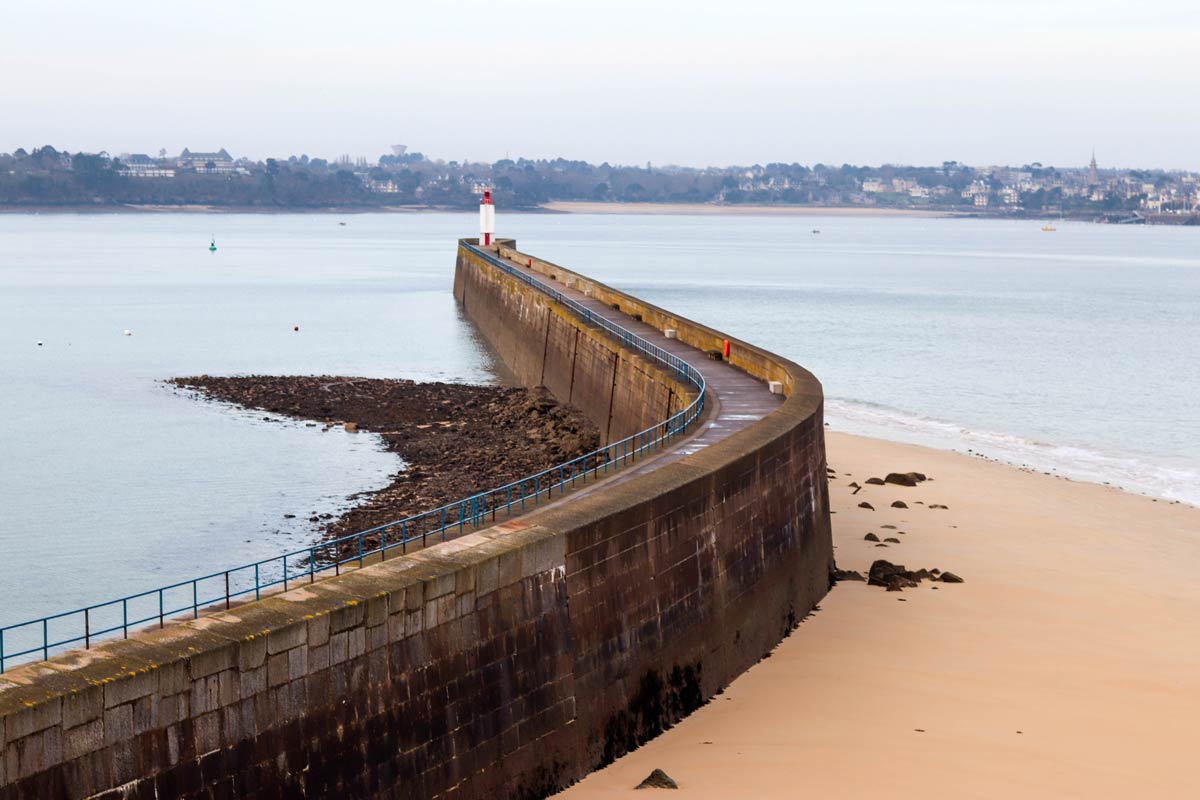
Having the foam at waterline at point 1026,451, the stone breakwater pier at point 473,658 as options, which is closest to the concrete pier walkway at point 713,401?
the stone breakwater pier at point 473,658

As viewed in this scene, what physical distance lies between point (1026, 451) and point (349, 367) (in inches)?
943

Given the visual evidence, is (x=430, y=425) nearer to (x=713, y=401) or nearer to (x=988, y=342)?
(x=713, y=401)

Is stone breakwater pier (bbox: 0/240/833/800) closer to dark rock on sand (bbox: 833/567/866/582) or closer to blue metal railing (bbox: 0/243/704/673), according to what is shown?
blue metal railing (bbox: 0/243/704/673)

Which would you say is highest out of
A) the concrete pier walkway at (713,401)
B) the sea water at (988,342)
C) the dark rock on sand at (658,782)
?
the concrete pier walkway at (713,401)

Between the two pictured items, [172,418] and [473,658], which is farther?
[172,418]

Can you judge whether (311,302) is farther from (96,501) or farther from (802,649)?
(802,649)

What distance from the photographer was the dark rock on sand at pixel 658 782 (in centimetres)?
1214

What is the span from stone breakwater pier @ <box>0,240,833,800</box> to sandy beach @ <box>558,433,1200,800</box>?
0.61m

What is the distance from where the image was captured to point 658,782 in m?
12.1

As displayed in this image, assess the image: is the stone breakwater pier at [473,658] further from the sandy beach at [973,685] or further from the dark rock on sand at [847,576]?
the dark rock on sand at [847,576]

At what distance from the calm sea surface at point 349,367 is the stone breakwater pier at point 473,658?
31.1ft

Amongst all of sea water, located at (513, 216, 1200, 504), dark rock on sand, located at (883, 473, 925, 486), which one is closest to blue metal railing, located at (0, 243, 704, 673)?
dark rock on sand, located at (883, 473, 925, 486)

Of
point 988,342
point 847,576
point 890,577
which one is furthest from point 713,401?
point 988,342

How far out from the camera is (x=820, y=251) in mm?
164500
